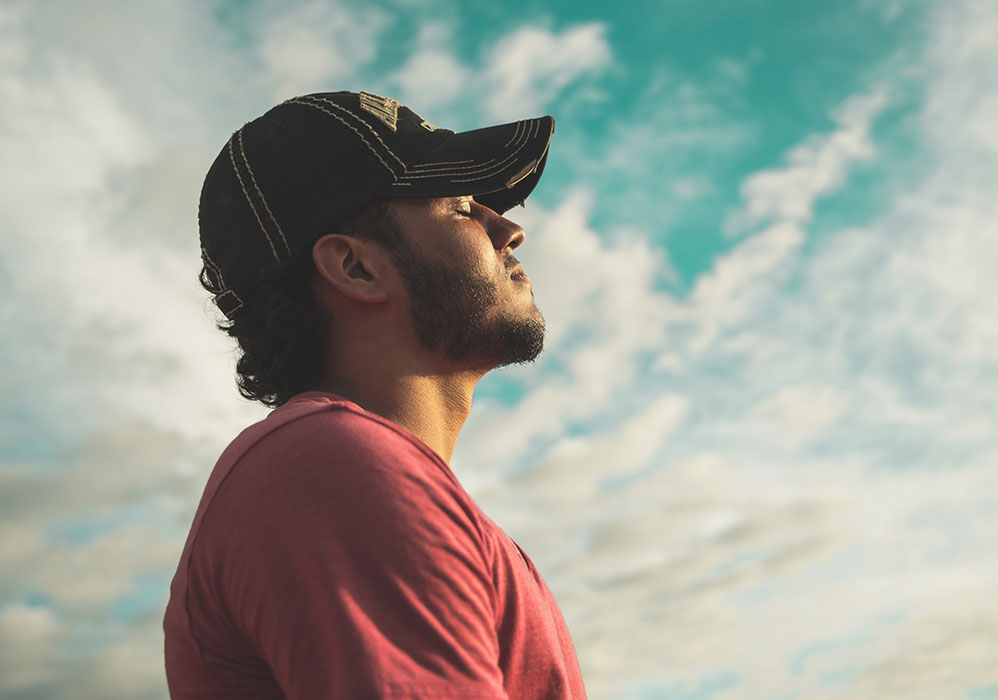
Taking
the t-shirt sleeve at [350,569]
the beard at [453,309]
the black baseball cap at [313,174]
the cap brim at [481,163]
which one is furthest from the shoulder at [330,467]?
the cap brim at [481,163]

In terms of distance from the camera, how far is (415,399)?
11.0 feet

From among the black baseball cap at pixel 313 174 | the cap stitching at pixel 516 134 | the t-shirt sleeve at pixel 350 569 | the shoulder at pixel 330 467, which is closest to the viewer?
the t-shirt sleeve at pixel 350 569

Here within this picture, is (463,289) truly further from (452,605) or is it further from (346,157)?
(452,605)

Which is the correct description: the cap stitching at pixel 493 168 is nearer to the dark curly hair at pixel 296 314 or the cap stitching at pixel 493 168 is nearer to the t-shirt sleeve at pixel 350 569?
the dark curly hair at pixel 296 314

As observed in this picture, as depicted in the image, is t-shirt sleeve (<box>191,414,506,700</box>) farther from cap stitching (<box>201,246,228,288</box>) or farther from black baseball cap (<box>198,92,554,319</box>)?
cap stitching (<box>201,246,228,288</box>)

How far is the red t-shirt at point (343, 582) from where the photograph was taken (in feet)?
6.11

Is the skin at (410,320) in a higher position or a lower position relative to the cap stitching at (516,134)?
lower

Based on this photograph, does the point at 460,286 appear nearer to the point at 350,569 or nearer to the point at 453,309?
the point at 453,309

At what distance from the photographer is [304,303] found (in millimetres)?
3584

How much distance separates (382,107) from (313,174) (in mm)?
504

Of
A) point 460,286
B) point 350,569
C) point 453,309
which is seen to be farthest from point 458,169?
point 350,569

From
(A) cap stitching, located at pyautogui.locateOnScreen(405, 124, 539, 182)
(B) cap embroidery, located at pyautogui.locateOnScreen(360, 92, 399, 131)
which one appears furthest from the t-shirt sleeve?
(B) cap embroidery, located at pyautogui.locateOnScreen(360, 92, 399, 131)

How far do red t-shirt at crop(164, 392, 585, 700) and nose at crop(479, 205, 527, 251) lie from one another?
4.96 ft

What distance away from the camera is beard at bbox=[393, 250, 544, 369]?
3.45m
